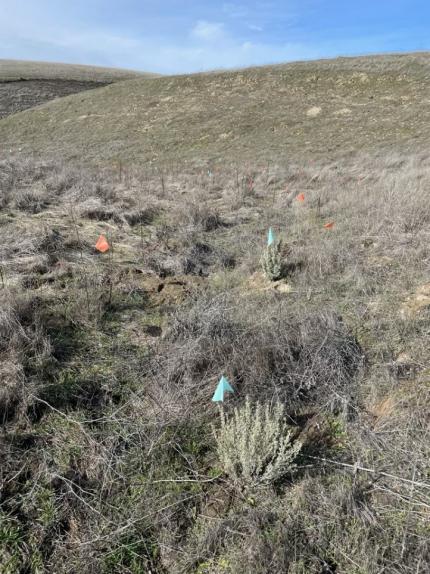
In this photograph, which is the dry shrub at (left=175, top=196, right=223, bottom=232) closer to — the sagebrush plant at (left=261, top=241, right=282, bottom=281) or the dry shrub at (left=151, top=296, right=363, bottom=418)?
the sagebrush plant at (left=261, top=241, right=282, bottom=281)

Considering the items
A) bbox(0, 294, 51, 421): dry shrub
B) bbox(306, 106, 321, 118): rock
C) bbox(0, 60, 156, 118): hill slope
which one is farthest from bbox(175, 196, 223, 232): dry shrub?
bbox(0, 60, 156, 118): hill slope

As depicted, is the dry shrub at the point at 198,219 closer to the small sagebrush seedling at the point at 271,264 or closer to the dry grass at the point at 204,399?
the dry grass at the point at 204,399

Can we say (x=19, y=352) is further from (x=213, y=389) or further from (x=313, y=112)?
(x=313, y=112)

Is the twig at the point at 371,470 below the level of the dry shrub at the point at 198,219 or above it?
below

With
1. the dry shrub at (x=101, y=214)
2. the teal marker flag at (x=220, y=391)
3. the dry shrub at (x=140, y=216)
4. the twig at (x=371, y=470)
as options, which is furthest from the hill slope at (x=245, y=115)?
the twig at (x=371, y=470)

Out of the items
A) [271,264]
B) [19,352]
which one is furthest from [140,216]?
[19,352]

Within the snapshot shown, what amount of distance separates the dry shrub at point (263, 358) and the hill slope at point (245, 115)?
12.8 m

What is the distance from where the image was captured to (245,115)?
20516mm

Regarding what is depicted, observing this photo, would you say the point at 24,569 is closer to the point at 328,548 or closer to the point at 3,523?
the point at 3,523

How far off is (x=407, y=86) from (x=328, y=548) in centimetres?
2351

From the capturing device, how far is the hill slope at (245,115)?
16719 mm

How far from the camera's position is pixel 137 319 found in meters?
3.68

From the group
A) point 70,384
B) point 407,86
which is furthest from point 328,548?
point 407,86

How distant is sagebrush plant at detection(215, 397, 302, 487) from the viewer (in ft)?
6.56
